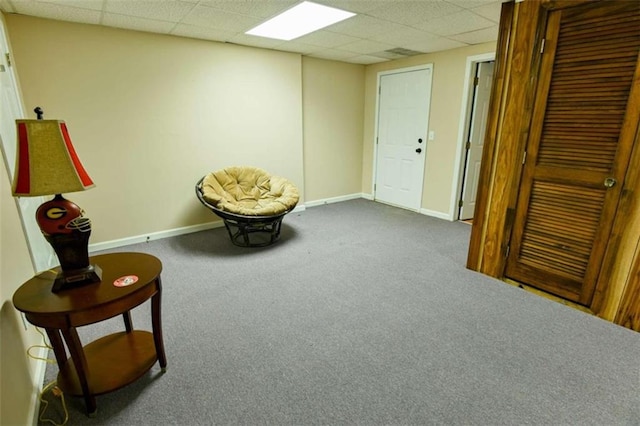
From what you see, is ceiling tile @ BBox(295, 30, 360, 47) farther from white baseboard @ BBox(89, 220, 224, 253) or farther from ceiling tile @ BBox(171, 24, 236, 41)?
white baseboard @ BBox(89, 220, 224, 253)

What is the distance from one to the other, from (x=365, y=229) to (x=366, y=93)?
2.64 m

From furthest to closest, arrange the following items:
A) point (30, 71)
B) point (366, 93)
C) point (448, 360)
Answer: point (366, 93) → point (30, 71) → point (448, 360)

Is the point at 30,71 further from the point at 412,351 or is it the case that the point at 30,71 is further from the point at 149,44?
the point at 412,351

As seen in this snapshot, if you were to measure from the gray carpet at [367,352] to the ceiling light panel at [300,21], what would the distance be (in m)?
2.32

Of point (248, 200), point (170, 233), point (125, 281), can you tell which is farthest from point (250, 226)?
point (125, 281)

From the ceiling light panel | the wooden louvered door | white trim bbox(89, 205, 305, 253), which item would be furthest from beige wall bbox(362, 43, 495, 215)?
white trim bbox(89, 205, 305, 253)

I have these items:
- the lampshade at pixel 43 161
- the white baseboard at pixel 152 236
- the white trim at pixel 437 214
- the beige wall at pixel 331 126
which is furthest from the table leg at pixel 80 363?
the white trim at pixel 437 214

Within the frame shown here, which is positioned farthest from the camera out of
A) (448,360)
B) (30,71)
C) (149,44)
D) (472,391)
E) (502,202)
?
(149,44)

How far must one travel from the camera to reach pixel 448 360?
6.15 ft

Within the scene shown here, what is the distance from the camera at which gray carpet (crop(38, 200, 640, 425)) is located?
1545 mm

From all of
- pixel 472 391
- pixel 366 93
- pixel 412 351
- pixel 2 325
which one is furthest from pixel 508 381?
pixel 366 93

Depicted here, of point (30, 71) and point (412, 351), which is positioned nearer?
point (412, 351)

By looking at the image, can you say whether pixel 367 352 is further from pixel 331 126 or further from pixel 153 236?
pixel 331 126

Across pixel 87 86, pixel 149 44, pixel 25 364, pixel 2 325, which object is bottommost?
pixel 25 364
